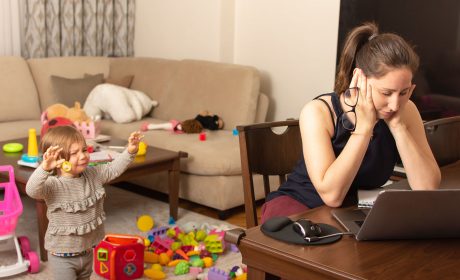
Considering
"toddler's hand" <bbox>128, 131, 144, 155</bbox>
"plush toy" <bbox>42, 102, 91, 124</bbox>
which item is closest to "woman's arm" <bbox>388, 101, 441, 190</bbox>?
"toddler's hand" <bbox>128, 131, 144, 155</bbox>

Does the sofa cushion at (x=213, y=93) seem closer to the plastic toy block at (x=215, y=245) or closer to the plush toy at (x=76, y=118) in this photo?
the plush toy at (x=76, y=118)

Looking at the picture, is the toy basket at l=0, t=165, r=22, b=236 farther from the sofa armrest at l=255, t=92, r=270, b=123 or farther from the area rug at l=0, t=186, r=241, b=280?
the sofa armrest at l=255, t=92, r=270, b=123

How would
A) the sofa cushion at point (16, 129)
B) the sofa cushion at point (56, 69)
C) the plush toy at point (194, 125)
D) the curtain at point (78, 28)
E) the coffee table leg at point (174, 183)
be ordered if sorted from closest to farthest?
the coffee table leg at point (174, 183), the sofa cushion at point (16, 129), the plush toy at point (194, 125), the sofa cushion at point (56, 69), the curtain at point (78, 28)

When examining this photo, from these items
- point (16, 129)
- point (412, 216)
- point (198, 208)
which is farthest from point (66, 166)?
point (16, 129)

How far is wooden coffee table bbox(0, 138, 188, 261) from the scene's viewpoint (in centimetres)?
300

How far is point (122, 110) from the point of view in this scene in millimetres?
4430

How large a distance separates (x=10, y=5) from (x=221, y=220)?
250 centimetres

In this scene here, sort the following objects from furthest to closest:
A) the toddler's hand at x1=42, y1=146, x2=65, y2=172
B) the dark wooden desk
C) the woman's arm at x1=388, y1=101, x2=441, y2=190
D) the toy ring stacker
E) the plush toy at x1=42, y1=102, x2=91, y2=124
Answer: the plush toy at x1=42, y1=102, x2=91, y2=124 < the toy ring stacker < the toddler's hand at x1=42, y1=146, x2=65, y2=172 < the woman's arm at x1=388, y1=101, x2=441, y2=190 < the dark wooden desk

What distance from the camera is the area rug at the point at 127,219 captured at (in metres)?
3.00

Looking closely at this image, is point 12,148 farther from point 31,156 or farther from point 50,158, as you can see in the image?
point 50,158

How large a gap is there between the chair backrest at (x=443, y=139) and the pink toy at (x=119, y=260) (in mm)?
1373

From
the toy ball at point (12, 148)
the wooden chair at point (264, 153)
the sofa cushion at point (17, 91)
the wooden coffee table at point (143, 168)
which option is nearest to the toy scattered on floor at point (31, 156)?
the wooden coffee table at point (143, 168)

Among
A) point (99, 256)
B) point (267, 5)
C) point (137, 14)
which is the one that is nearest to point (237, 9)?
point (267, 5)

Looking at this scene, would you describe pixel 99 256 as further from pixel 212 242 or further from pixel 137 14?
pixel 137 14
